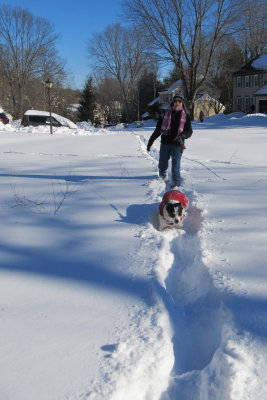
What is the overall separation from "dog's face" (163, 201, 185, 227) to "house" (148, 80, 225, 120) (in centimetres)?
4866

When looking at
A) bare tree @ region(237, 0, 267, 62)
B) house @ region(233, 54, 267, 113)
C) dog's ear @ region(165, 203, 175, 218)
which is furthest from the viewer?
house @ region(233, 54, 267, 113)

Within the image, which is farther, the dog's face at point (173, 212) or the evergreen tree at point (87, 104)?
the evergreen tree at point (87, 104)

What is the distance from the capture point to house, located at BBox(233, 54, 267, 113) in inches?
1419

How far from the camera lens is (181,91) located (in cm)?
4912

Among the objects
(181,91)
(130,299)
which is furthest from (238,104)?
(130,299)

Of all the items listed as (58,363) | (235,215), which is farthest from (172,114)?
(58,363)

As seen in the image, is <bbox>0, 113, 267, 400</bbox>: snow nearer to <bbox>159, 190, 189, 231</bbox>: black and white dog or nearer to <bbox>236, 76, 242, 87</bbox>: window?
<bbox>159, 190, 189, 231</bbox>: black and white dog

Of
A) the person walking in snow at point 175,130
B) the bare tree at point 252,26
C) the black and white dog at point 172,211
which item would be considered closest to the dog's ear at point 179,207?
the black and white dog at point 172,211

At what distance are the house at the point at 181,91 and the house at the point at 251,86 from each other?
7000mm

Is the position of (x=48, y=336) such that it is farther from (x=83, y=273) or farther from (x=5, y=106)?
(x=5, y=106)

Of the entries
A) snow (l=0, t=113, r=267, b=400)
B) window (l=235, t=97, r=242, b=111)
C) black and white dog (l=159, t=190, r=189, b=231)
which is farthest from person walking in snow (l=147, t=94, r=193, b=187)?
window (l=235, t=97, r=242, b=111)

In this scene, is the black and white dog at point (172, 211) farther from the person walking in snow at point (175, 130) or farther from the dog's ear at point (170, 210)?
the person walking in snow at point (175, 130)

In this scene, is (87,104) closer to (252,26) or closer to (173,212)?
(252,26)

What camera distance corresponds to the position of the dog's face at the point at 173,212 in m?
3.42
